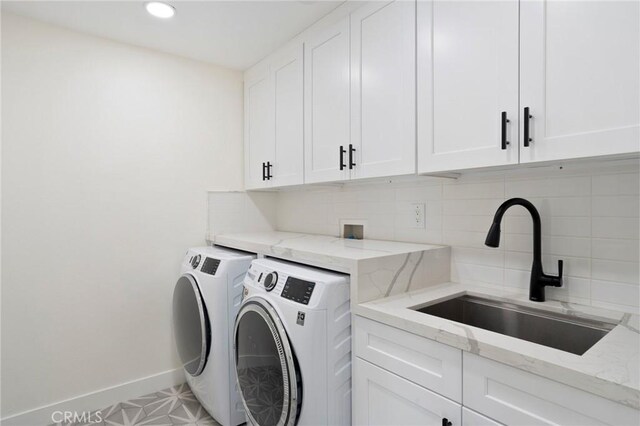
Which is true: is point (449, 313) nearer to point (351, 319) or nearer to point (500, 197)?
point (351, 319)

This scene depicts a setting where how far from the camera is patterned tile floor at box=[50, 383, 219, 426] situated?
6.41 feet

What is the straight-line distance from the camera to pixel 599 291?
1.25 metres

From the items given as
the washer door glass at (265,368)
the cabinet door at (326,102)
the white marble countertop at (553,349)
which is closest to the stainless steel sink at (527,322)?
the white marble countertop at (553,349)

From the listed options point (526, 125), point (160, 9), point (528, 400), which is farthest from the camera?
point (160, 9)

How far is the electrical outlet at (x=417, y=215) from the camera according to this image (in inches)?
70.5

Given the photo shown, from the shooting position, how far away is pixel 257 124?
8.15 feet

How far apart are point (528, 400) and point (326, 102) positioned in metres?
1.53

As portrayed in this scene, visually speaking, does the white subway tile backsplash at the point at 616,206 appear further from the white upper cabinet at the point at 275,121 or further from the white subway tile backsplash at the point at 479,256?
the white upper cabinet at the point at 275,121

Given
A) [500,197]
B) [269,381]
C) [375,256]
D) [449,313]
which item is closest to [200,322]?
[269,381]

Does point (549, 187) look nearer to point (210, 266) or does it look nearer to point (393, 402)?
point (393, 402)

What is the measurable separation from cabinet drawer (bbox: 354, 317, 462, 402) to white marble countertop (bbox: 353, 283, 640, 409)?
0.03 m

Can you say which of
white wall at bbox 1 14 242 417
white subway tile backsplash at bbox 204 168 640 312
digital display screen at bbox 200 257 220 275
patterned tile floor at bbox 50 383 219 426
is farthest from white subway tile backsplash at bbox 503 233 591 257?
white wall at bbox 1 14 242 417

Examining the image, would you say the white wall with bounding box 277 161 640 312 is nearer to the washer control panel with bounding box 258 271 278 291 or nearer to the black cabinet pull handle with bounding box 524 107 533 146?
the black cabinet pull handle with bounding box 524 107 533 146

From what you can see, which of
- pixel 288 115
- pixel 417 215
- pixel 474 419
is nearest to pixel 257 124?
pixel 288 115
